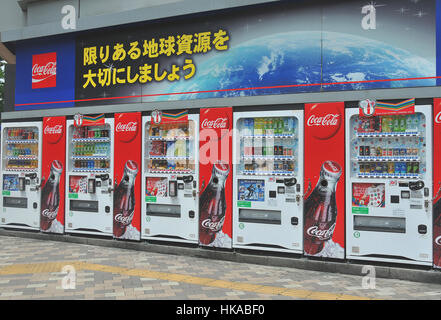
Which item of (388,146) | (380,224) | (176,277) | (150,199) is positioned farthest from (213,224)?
(388,146)

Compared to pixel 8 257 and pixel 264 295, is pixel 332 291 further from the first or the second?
pixel 8 257

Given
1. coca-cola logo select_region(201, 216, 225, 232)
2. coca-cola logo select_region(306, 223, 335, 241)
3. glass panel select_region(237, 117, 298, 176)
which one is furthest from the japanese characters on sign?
coca-cola logo select_region(306, 223, 335, 241)

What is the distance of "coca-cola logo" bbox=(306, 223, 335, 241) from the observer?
6129 mm

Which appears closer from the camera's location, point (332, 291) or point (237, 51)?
point (332, 291)

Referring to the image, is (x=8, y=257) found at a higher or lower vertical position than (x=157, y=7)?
lower

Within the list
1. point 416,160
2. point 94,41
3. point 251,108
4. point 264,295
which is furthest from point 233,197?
point 94,41

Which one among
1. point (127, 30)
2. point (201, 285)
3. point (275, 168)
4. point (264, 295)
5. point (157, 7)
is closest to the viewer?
point (264, 295)

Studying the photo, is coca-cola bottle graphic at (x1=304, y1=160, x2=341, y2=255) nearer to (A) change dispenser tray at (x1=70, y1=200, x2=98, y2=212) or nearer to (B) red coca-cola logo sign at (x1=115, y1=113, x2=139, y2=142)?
(B) red coca-cola logo sign at (x1=115, y1=113, x2=139, y2=142)

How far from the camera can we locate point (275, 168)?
6.63 meters

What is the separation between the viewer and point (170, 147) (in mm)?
7480

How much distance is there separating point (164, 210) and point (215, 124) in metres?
1.77

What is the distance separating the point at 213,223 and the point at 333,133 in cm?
237

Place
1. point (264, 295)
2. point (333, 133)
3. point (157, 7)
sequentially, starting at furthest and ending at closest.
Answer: point (157, 7) < point (333, 133) < point (264, 295)

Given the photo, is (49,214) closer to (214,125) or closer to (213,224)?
(213,224)
